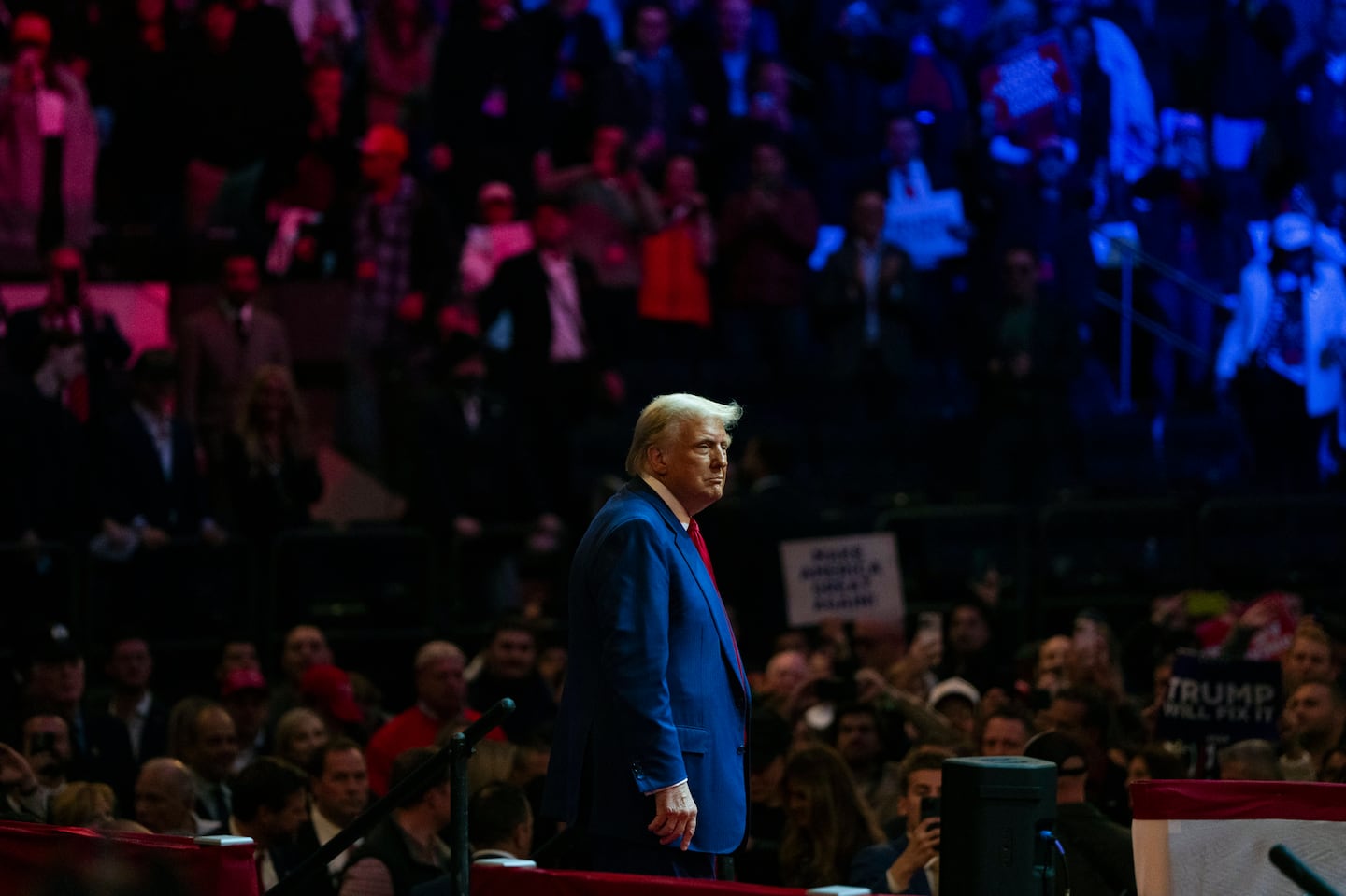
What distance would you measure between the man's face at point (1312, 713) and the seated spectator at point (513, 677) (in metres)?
3.41

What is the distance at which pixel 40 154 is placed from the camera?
14359 mm

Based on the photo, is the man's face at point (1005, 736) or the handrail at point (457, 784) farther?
the man's face at point (1005, 736)

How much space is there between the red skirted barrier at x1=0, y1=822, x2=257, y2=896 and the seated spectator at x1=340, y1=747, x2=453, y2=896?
202 centimetres

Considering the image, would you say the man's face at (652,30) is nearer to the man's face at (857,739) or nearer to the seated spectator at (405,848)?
the man's face at (857,739)

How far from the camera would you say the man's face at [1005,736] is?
28.2ft

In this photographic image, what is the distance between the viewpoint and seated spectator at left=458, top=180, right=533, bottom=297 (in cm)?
1472

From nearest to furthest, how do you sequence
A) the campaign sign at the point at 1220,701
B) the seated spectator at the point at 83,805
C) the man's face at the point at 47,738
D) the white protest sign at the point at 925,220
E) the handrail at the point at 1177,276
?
1. the seated spectator at the point at 83,805
2. the man's face at the point at 47,738
3. the campaign sign at the point at 1220,701
4. the white protest sign at the point at 925,220
5. the handrail at the point at 1177,276

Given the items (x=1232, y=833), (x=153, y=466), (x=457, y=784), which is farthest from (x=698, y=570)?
(x=153, y=466)

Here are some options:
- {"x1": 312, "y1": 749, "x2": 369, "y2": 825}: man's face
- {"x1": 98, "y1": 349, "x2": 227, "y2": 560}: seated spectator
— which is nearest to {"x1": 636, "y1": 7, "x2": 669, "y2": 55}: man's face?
{"x1": 98, "y1": 349, "x2": 227, "y2": 560}: seated spectator

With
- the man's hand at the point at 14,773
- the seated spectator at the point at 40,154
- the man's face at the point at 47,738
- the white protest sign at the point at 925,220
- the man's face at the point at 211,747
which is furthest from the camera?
the white protest sign at the point at 925,220

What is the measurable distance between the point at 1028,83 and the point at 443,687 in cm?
787

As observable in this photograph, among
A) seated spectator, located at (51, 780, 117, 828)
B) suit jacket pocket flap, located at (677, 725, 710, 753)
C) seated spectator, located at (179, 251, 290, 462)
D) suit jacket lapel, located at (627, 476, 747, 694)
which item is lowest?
seated spectator, located at (51, 780, 117, 828)

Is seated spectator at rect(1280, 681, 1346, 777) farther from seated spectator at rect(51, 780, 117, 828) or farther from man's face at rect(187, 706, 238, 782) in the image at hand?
seated spectator at rect(51, 780, 117, 828)

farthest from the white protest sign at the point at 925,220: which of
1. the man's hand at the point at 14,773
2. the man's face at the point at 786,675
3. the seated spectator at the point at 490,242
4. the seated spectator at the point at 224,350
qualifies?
the man's hand at the point at 14,773
